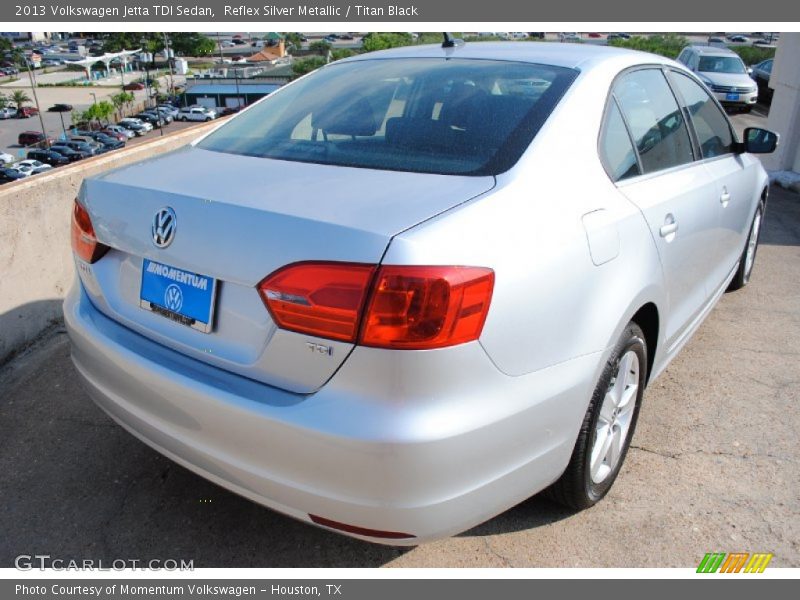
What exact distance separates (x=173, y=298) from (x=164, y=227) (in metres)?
0.21

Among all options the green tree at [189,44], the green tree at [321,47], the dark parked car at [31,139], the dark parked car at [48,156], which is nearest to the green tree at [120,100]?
the green tree at [189,44]

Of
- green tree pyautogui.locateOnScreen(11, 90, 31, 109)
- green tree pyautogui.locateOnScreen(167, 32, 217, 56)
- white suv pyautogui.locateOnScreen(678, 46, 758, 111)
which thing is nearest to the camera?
white suv pyautogui.locateOnScreen(678, 46, 758, 111)

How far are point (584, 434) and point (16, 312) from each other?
3.18 metres

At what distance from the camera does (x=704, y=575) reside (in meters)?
2.29

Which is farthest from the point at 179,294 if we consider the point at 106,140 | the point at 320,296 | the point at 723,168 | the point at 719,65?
the point at 106,140

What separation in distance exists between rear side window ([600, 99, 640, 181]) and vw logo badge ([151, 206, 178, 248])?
4.77ft

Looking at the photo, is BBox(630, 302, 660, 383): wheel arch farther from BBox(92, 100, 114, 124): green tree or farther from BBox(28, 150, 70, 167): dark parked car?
BBox(92, 100, 114, 124): green tree

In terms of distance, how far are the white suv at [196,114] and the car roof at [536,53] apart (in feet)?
256

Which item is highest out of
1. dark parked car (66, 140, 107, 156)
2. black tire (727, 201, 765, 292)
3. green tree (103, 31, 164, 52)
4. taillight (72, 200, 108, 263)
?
taillight (72, 200, 108, 263)

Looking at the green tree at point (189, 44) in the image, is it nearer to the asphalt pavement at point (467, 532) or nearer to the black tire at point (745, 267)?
the black tire at point (745, 267)

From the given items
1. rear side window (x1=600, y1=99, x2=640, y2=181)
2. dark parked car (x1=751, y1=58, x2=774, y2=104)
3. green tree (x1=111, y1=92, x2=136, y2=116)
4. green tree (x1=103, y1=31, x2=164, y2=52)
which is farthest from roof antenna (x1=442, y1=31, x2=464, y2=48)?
green tree (x1=103, y1=31, x2=164, y2=52)

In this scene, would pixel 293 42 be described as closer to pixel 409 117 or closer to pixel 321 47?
pixel 321 47

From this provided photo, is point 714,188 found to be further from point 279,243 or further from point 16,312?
point 16,312

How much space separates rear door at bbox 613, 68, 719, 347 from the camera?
2596 mm
